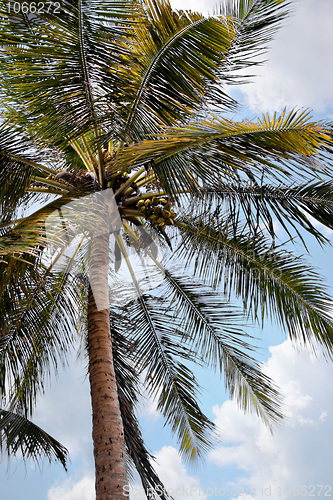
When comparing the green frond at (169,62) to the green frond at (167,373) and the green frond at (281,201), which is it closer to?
the green frond at (281,201)

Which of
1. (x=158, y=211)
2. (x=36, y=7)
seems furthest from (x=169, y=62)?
(x=158, y=211)

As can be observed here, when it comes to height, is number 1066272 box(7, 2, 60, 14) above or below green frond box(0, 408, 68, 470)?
above

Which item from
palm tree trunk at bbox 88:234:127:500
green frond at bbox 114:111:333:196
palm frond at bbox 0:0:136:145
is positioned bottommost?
palm tree trunk at bbox 88:234:127:500

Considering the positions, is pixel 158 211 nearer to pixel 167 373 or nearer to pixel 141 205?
pixel 141 205

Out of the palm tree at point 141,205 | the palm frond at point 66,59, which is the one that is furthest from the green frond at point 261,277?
the palm frond at point 66,59

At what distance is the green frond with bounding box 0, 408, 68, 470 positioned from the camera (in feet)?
20.5

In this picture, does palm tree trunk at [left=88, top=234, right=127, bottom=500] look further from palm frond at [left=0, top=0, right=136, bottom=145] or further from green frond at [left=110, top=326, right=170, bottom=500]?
green frond at [left=110, top=326, right=170, bottom=500]

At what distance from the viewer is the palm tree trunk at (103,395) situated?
401cm

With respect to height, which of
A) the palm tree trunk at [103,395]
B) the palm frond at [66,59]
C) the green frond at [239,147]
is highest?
the palm frond at [66,59]

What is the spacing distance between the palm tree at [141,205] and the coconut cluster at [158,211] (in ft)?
0.07

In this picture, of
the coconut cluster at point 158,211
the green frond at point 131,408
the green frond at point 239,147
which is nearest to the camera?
the green frond at point 239,147

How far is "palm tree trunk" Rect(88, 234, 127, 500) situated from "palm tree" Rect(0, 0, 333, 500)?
0.04ft

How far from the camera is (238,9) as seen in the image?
558 cm

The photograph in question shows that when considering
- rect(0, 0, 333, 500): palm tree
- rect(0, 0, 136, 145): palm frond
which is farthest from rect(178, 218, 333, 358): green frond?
rect(0, 0, 136, 145): palm frond
